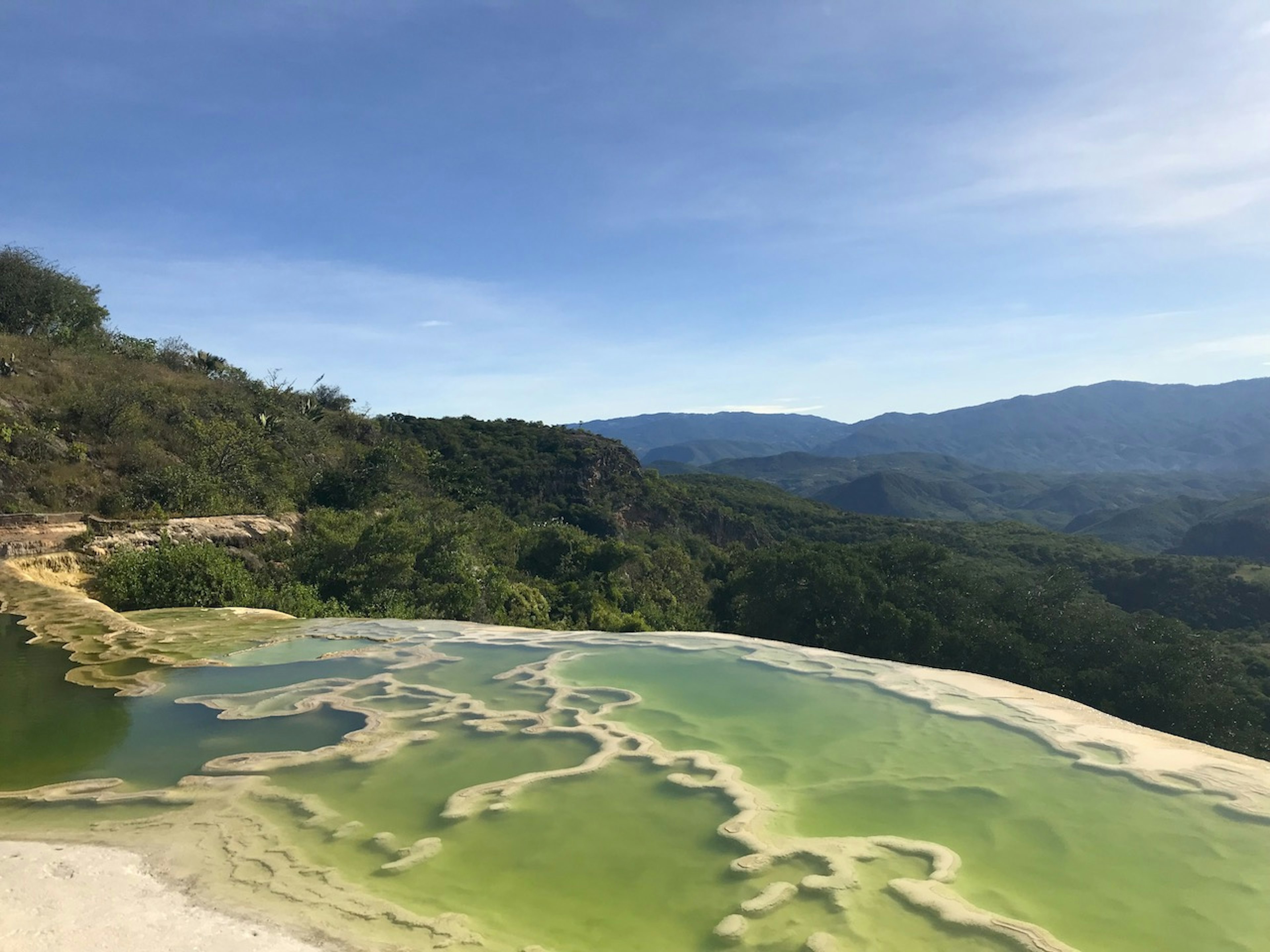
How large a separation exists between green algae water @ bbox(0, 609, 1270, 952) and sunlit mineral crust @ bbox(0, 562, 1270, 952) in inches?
0.9

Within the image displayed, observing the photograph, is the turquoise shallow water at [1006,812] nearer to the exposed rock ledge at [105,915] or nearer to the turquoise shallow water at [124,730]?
the turquoise shallow water at [124,730]

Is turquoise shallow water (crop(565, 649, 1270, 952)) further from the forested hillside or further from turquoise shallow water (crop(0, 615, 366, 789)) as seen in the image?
the forested hillside

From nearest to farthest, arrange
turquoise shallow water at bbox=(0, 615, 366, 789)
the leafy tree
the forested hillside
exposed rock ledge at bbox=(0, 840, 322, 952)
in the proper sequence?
exposed rock ledge at bbox=(0, 840, 322, 952) < turquoise shallow water at bbox=(0, 615, 366, 789) < the forested hillside < the leafy tree

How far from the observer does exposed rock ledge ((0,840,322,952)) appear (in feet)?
11.0

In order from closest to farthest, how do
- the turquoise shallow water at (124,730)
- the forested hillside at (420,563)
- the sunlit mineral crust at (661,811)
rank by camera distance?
1. the sunlit mineral crust at (661,811)
2. the turquoise shallow water at (124,730)
3. the forested hillside at (420,563)

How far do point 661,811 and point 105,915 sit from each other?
3.39 m

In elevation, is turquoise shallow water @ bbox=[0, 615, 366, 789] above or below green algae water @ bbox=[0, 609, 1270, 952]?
above

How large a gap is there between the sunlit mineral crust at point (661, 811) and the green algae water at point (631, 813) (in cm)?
2

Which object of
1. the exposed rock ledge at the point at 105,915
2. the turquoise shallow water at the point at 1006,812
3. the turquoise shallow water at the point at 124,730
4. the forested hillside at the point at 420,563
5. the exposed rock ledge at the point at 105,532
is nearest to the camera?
A: the exposed rock ledge at the point at 105,915

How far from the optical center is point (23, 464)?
16500mm

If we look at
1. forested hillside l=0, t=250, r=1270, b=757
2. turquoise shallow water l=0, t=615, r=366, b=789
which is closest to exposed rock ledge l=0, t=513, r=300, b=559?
forested hillside l=0, t=250, r=1270, b=757

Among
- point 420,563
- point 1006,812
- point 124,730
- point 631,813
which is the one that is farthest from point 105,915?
point 420,563

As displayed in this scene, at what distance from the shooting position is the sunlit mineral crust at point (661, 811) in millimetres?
3949

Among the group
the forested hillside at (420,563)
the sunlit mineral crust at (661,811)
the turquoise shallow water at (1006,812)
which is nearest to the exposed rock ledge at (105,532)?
the forested hillside at (420,563)
